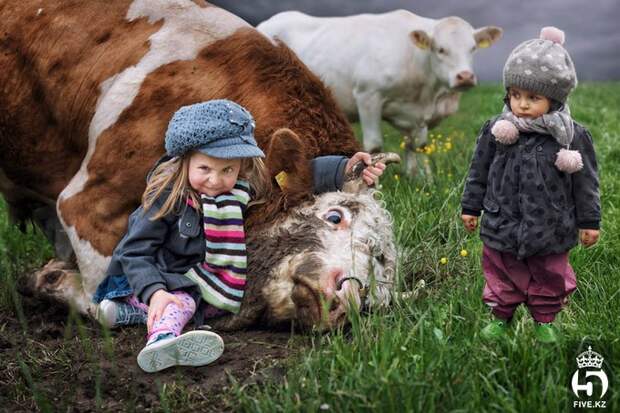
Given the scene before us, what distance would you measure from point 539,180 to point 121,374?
175 centimetres

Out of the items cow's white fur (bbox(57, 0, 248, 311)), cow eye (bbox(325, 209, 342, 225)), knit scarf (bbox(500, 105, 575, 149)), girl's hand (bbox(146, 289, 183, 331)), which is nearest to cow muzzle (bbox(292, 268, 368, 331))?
cow eye (bbox(325, 209, 342, 225))

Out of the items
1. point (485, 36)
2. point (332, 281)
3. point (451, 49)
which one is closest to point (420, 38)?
point (451, 49)

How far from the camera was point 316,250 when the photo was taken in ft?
11.4

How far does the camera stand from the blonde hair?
361cm

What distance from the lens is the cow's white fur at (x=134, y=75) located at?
163 inches

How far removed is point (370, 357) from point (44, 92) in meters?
2.65

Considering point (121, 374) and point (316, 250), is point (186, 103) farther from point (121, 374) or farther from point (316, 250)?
point (121, 374)

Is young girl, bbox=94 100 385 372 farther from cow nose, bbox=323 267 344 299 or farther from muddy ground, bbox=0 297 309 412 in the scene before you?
cow nose, bbox=323 267 344 299

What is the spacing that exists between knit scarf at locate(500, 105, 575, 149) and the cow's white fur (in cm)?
199

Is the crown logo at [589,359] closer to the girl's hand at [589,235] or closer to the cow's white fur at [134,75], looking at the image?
the girl's hand at [589,235]

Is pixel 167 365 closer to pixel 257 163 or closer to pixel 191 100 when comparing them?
pixel 257 163

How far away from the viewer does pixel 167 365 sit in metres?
3.19

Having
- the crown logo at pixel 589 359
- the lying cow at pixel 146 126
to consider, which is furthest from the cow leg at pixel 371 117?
the crown logo at pixel 589 359

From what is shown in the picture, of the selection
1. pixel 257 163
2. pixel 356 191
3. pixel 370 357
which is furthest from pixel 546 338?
pixel 257 163
